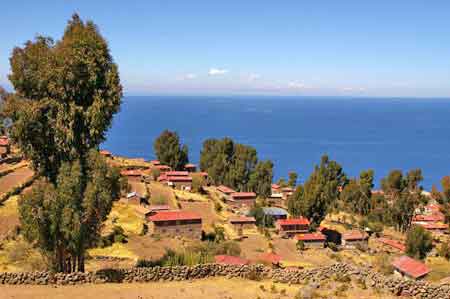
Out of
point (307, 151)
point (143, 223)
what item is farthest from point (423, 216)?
point (307, 151)

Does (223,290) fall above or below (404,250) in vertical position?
above

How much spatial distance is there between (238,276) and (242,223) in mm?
26868

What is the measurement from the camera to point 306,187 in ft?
167

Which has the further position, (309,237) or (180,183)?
(180,183)

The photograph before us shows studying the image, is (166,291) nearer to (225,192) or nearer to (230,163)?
(225,192)

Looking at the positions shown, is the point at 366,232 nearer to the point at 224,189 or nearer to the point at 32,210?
the point at 224,189

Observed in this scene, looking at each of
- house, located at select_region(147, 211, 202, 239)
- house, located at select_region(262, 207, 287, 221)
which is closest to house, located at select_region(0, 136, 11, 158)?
house, located at select_region(147, 211, 202, 239)

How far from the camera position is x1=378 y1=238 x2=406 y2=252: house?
4683 centimetres

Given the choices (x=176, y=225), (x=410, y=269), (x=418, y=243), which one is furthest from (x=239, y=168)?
(x=410, y=269)

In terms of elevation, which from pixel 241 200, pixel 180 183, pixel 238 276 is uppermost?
pixel 238 276

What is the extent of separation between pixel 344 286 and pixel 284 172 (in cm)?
11131

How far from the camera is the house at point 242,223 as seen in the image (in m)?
43.7

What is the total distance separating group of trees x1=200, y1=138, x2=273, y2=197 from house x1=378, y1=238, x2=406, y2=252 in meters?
20.4

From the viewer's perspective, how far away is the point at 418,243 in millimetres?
42844
